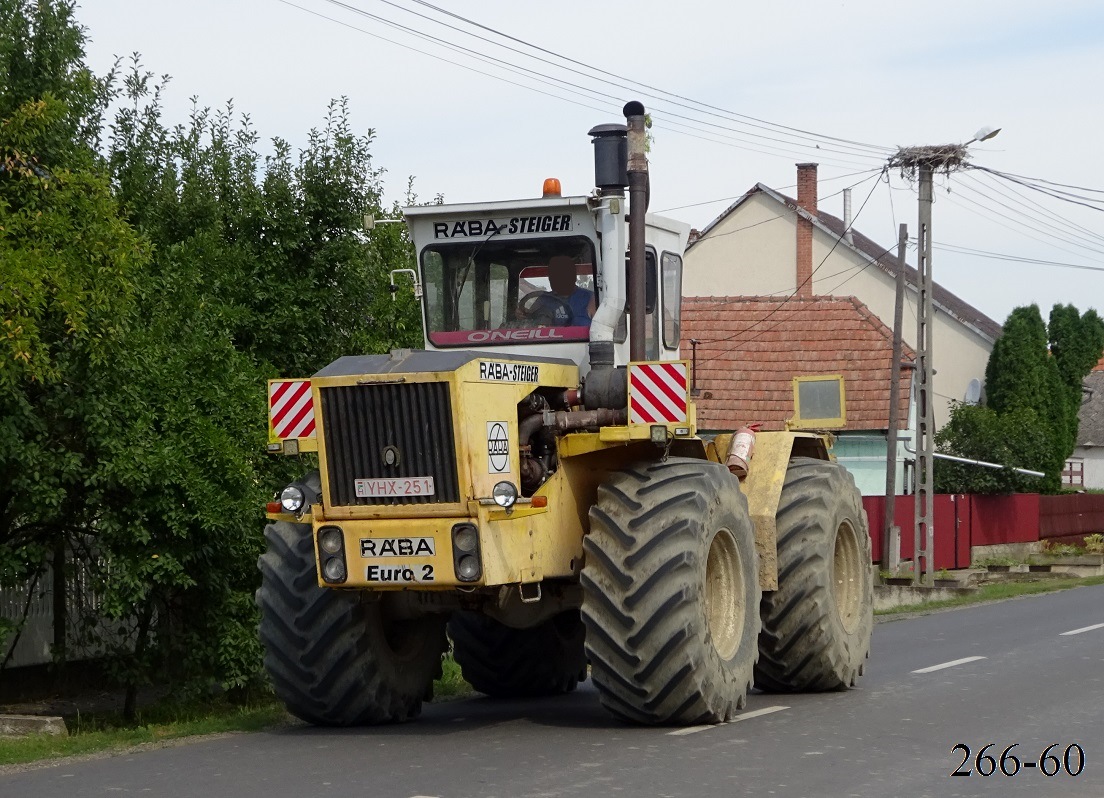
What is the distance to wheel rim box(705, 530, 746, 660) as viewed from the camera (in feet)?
36.0

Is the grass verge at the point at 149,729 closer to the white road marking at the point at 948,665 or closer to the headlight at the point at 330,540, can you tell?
the headlight at the point at 330,540

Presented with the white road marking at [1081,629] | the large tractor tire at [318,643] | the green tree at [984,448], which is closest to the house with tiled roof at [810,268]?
the green tree at [984,448]

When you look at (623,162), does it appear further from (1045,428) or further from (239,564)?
(1045,428)

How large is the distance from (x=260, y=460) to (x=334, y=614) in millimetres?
4572

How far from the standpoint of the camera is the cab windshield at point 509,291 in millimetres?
11594

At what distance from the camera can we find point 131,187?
58.5 ft

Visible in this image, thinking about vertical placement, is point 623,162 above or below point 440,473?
above

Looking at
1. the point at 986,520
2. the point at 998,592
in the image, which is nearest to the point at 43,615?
the point at 998,592

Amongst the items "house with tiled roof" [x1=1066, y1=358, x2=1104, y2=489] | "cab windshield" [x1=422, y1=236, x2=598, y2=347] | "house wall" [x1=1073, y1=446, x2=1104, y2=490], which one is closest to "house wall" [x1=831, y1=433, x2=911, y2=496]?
"cab windshield" [x1=422, y1=236, x2=598, y2=347]

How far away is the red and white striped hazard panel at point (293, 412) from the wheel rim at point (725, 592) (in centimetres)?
276

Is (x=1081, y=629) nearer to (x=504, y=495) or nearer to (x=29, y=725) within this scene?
(x=504, y=495)

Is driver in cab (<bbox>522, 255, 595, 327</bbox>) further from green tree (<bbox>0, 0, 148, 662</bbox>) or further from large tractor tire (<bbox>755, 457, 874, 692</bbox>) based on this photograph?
green tree (<bbox>0, 0, 148, 662</bbox>)

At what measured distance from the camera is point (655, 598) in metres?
9.99

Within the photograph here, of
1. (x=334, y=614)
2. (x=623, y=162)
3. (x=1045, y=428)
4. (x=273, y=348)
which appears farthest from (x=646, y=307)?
(x=1045, y=428)
